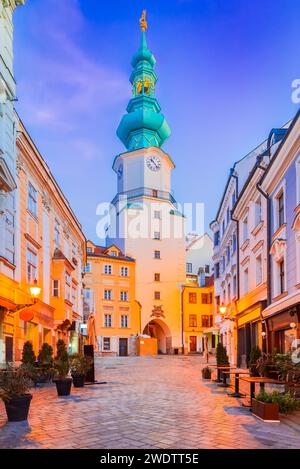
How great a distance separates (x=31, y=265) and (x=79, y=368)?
303 inches

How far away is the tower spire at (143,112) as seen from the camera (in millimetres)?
69625

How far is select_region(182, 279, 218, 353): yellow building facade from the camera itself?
6612 centimetres

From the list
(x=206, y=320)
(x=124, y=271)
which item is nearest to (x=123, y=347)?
(x=124, y=271)

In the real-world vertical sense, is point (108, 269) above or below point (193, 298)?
above

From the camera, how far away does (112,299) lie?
6188cm

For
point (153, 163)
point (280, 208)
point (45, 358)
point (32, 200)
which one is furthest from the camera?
point (153, 163)

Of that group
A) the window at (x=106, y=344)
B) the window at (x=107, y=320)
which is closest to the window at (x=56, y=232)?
the window at (x=107, y=320)

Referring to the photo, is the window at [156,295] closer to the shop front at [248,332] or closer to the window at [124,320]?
the window at [124,320]

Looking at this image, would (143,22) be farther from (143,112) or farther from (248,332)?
(248,332)

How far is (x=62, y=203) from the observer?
30.5 metres

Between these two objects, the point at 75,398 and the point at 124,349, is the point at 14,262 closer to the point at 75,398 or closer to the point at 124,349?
the point at 75,398

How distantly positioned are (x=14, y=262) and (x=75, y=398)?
7295 mm

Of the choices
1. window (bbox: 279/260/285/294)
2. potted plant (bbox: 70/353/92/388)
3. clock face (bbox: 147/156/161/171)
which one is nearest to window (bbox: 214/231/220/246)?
window (bbox: 279/260/285/294)

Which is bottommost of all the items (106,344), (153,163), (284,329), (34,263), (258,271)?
(106,344)
